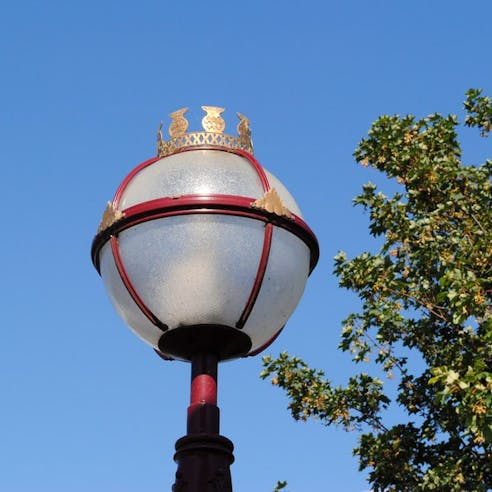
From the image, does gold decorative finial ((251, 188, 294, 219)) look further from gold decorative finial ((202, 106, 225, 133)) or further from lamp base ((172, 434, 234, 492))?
lamp base ((172, 434, 234, 492))

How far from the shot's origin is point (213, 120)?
3.91 metres

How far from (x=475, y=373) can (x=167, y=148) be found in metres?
4.82

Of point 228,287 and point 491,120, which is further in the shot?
point 491,120

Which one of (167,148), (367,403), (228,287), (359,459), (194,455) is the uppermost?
(367,403)

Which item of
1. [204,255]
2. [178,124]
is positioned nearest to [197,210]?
[204,255]

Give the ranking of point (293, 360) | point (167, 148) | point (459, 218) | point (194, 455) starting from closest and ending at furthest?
point (194, 455) < point (167, 148) < point (459, 218) < point (293, 360)

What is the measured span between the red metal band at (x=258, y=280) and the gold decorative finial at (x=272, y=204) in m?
0.09

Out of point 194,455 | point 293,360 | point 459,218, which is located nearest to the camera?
point 194,455

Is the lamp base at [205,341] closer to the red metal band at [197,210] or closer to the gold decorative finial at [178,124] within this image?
the red metal band at [197,210]

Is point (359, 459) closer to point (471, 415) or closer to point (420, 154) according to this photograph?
point (471, 415)

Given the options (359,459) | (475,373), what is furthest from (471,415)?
(359,459)

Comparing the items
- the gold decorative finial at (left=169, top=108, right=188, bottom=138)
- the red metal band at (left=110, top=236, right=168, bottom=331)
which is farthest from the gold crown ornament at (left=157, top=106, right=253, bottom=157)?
the red metal band at (left=110, top=236, right=168, bottom=331)

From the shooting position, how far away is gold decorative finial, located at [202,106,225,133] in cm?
388

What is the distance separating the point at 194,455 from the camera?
3129 mm
